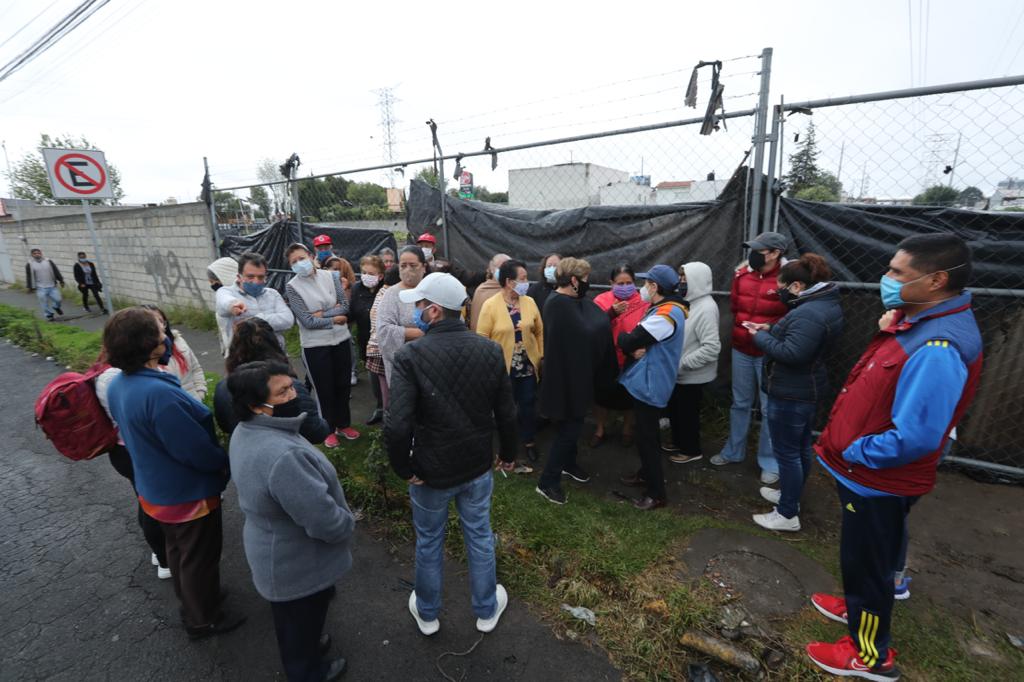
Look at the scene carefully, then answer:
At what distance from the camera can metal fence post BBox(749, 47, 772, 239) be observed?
11.4 ft

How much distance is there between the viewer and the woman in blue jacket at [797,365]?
2.88 metres

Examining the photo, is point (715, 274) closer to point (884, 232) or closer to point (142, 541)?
point (884, 232)

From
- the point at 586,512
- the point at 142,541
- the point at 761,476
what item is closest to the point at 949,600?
the point at 761,476

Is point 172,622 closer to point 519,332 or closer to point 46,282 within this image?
point 519,332

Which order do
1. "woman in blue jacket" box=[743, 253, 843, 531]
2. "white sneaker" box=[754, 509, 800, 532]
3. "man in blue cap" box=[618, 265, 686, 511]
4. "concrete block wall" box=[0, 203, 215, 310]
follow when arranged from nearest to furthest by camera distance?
"woman in blue jacket" box=[743, 253, 843, 531] < "white sneaker" box=[754, 509, 800, 532] < "man in blue cap" box=[618, 265, 686, 511] < "concrete block wall" box=[0, 203, 215, 310]

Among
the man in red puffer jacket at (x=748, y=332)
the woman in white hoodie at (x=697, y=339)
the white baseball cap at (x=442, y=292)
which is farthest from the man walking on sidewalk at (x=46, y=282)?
the man in red puffer jacket at (x=748, y=332)

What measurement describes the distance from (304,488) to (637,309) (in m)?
2.93

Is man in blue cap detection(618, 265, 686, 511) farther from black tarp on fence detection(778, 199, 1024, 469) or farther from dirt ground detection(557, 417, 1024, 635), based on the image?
black tarp on fence detection(778, 199, 1024, 469)

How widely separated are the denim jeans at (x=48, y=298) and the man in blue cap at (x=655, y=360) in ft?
46.5

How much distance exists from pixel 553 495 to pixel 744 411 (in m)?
1.77

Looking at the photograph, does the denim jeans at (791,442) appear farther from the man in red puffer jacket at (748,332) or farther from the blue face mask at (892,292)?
the blue face mask at (892,292)

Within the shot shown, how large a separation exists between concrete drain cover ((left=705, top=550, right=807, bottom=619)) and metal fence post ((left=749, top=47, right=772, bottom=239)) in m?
2.48

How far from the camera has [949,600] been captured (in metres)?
2.56

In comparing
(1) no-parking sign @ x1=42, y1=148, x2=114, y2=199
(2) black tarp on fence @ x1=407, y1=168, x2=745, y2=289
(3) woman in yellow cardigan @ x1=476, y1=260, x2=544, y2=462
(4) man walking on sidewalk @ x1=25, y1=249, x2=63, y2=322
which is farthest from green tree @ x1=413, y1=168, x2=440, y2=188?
(4) man walking on sidewalk @ x1=25, y1=249, x2=63, y2=322
